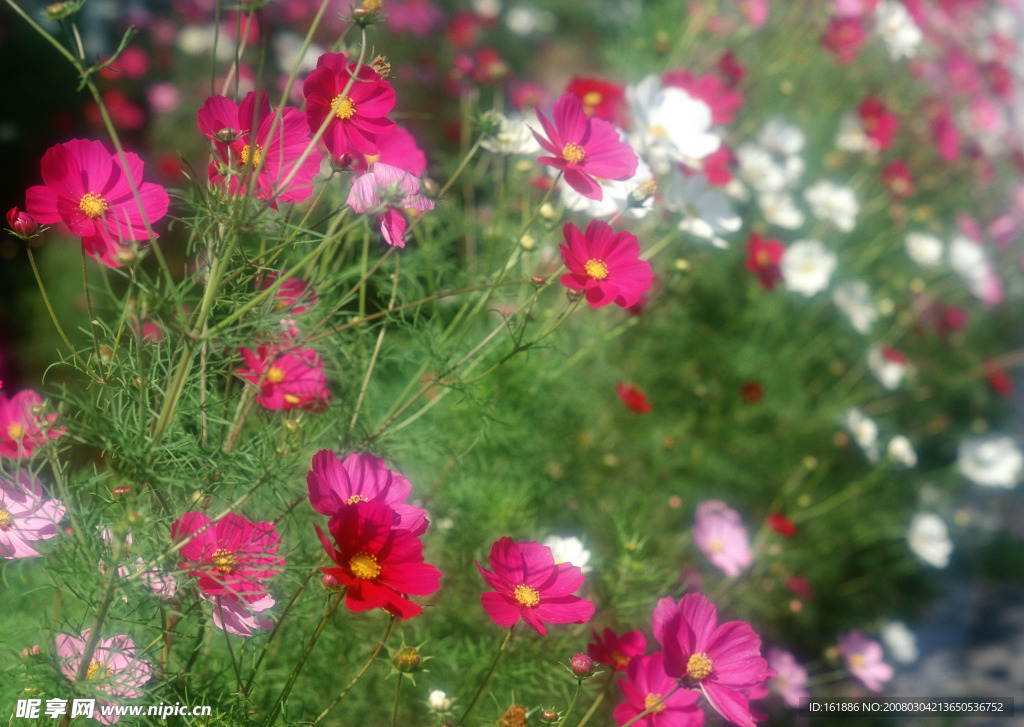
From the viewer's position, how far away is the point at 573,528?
1368mm

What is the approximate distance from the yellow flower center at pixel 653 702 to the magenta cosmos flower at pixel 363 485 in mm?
298

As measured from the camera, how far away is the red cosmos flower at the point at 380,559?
23.4 inches

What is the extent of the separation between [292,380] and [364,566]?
0.90ft

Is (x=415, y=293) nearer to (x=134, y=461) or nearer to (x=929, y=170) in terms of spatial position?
(x=134, y=461)

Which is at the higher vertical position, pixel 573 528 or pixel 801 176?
pixel 801 176

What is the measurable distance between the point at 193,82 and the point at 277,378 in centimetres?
237

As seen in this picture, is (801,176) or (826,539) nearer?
(826,539)

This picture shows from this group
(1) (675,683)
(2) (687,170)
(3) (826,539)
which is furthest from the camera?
(3) (826,539)

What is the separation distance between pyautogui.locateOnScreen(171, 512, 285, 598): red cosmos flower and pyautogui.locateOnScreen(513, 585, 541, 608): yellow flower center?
0.79ft

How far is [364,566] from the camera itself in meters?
0.61

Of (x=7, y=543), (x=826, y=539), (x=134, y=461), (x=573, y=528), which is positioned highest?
(x=134, y=461)

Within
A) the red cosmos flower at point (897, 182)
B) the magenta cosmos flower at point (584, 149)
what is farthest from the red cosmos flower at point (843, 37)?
the magenta cosmos flower at point (584, 149)

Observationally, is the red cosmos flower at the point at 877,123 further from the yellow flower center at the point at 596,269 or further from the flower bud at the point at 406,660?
the flower bud at the point at 406,660

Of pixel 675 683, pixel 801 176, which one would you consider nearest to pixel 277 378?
pixel 675 683
